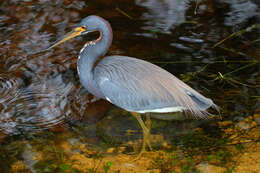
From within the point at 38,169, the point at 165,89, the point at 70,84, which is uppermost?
→ the point at 165,89

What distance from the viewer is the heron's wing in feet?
11.5

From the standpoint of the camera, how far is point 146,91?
3492mm

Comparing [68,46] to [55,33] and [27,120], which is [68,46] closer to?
[55,33]

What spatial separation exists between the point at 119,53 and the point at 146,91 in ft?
4.37

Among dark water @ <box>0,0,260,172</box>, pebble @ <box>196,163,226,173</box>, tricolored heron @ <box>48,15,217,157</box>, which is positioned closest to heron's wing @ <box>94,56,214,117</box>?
tricolored heron @ <box>48,15,217,157</box>

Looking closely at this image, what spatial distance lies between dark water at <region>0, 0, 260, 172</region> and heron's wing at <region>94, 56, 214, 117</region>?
389 millimetres

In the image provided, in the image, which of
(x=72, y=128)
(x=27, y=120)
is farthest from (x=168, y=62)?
(x=27, y=120)

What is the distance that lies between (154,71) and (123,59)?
38 cm

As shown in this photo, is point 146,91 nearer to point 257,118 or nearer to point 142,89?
point 142,89

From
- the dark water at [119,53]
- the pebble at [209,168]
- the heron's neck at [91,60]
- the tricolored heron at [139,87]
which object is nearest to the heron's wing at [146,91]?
the tricolored heron at [139,87]

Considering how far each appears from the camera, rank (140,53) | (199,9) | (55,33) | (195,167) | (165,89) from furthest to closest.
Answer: (199,9), (55,33), (140,53), (165,89), (195,167)

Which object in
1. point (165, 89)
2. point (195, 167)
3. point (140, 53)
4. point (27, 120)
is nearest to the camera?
point (195, 167)

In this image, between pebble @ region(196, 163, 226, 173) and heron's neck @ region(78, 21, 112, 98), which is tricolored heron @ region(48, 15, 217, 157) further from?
pebble @ region(196, 163, 226, 173)

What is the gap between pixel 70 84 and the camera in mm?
4234
